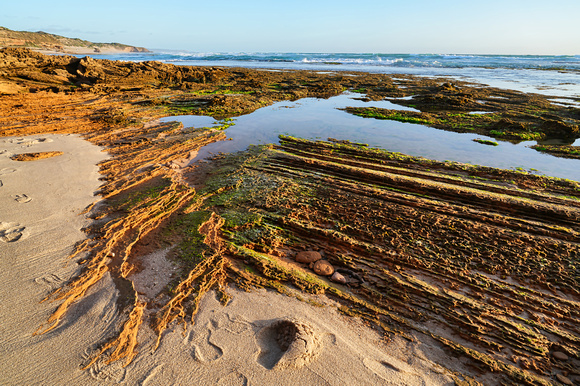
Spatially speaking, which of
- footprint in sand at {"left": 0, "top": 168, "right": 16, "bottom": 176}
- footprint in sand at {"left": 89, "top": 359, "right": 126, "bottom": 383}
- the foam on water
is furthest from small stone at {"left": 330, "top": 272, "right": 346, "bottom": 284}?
the foam on water

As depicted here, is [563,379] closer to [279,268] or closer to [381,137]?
[279,268]

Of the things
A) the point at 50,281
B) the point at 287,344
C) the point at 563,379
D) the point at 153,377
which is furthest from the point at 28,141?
the point at 563,379

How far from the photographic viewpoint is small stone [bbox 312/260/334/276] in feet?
14.4

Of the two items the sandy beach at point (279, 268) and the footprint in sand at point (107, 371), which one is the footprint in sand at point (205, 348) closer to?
the sandy beach at point (279, 268)

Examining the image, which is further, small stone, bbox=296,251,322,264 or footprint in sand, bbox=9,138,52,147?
footprint in sand, bbox=9,138,52,147

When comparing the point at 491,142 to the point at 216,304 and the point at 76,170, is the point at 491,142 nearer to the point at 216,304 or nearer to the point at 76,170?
the point at 216,304

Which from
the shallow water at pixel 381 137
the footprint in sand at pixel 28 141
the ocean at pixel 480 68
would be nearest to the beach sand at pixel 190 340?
the shallow water at pixel 381 137

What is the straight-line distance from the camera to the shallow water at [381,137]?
9305 mm

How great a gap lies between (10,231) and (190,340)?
395 centimetres

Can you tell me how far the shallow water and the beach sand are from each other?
5.86m

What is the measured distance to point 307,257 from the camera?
4.71 meters

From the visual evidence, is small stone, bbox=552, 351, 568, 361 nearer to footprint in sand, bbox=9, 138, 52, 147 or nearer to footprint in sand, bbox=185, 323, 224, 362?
footprint in sand, bbox=185, 323, 224, 362

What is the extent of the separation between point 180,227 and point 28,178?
4251 millimetres

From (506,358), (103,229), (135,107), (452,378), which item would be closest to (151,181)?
(103,229)
